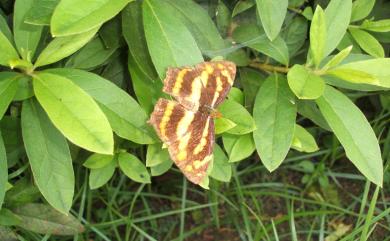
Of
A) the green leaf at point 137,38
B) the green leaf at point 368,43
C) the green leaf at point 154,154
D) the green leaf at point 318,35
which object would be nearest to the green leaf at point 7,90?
the green leaf at point 137,38

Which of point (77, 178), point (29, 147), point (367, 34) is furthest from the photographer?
point (77, 178)

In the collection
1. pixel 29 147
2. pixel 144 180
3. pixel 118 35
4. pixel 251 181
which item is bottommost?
pixel 251 181

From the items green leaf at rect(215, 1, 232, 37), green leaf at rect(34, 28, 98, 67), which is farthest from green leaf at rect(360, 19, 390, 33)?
green leaf at rect(34, 28, 98, 67)

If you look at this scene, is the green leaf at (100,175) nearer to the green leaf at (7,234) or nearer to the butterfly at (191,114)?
the green leaf at (7,234)

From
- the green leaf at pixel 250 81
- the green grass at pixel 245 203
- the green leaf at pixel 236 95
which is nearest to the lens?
the green leaf at pixel 236 95

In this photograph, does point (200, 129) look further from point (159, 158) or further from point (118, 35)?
point (118, 35)

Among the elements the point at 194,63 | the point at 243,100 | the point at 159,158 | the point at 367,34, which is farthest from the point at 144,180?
the point at 367,34

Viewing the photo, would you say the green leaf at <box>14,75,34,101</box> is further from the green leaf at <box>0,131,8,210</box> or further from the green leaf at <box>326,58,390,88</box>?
the green leaf at <box>326,58,390,88</box>

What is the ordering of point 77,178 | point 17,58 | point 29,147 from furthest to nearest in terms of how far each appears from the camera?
point 77,178 → point 29,147 → point 17,58
